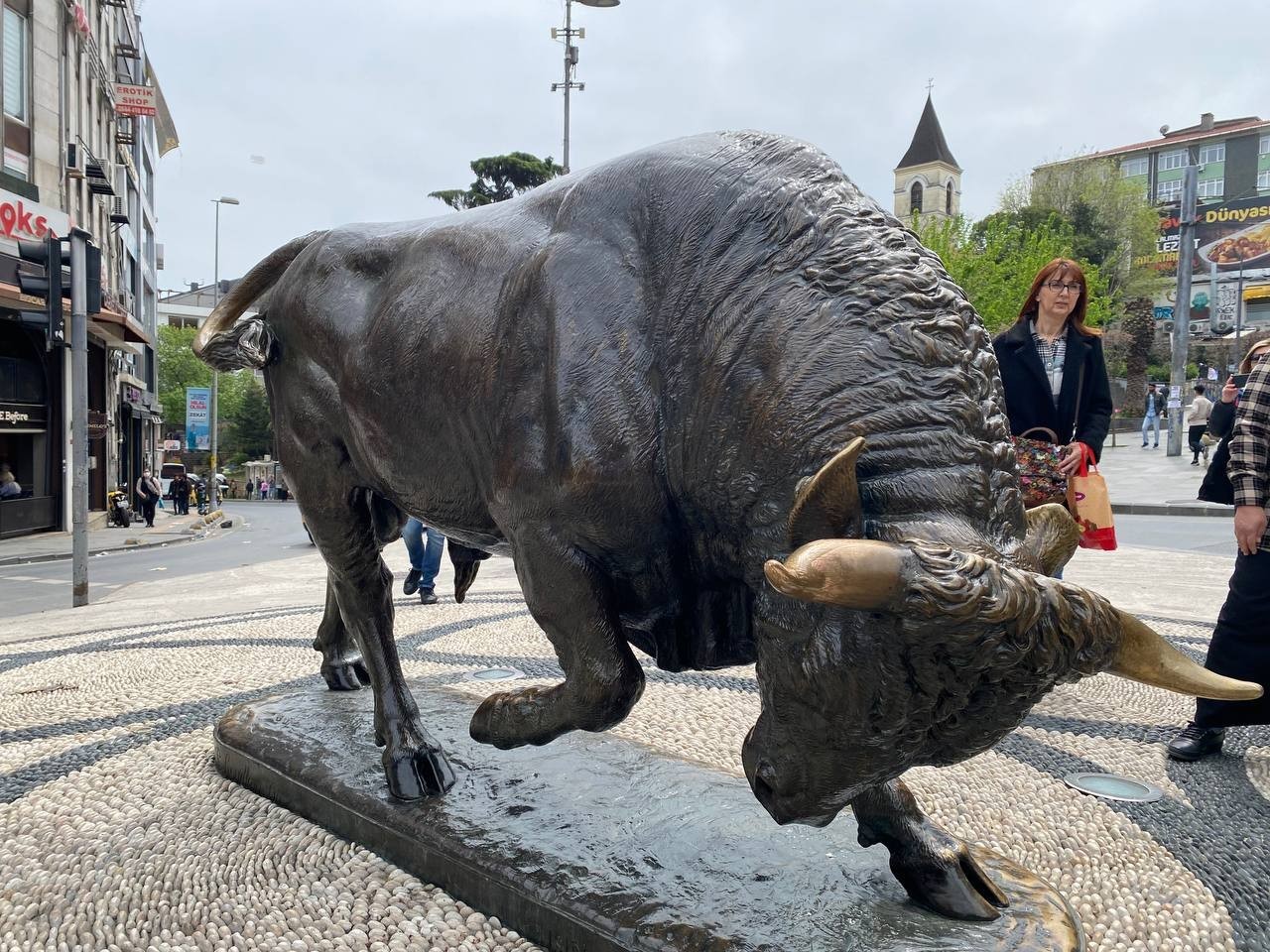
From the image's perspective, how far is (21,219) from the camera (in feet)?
58.5

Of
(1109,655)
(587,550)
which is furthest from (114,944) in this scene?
(1109,655)

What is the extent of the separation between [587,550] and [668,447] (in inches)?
12.4

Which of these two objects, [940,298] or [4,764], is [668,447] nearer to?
[940,298]

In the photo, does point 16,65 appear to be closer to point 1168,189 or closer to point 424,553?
point 424,553

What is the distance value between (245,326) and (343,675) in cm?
156

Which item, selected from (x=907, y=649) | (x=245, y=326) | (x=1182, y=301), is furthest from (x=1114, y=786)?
(x=1182, y=301)

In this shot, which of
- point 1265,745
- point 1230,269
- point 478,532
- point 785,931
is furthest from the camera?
point 1230,269

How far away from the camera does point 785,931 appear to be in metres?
1.93

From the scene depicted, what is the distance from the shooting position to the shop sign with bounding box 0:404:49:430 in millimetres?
19297

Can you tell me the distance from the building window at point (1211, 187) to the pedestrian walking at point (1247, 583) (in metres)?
80.7

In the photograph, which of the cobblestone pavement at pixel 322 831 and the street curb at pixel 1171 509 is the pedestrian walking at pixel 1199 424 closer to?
the street curb at pixel 1171 509

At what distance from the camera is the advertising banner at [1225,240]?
57094 mm

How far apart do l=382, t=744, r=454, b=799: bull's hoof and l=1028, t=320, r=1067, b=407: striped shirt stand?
329 centimetres

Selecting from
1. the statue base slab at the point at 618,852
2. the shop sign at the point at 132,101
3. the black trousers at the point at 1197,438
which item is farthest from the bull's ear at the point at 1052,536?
the shop sign at the point at 132,101
